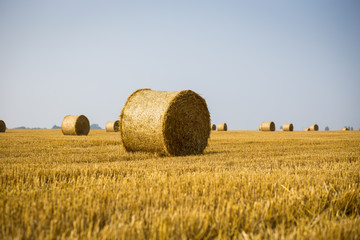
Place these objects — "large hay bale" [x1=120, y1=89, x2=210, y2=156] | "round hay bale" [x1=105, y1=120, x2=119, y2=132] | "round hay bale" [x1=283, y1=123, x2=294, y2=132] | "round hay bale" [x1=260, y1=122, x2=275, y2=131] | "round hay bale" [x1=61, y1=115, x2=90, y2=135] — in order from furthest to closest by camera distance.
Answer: "round hay bale" [x1=283, y1=123, x2=294, y2=132]
"round hay bale" [x1=260, y1=122, x2=275, y2=131]
"round hay bale" [x1=105, y1=120, x2=119, y2=132]
"round hay bale" [x1=61, y1=115, x2=90, y2=135]
"large hay bale" [x1=120, y1=89, x2=210, y2=156]

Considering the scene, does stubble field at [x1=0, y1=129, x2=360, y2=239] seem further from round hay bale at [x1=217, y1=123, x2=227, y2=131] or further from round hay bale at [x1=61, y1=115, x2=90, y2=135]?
round hay bale at [x1=217, y1=123, x2=227, y2=131]

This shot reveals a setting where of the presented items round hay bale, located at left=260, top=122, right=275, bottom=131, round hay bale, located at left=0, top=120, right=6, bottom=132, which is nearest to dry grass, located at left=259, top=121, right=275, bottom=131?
round hay bale, located at left=260, top=122, right=275, bottom=131

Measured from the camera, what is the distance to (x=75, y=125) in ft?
66.2

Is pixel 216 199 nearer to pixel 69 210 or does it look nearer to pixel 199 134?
pixel 69 210

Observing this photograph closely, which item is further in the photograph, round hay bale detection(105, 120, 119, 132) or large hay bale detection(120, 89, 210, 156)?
round hay bale detection(105, 120, 119, 132)

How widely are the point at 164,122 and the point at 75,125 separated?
1322cm

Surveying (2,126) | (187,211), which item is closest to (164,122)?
(187,211)

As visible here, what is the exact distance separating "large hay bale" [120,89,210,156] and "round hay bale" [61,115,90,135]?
38.6ft

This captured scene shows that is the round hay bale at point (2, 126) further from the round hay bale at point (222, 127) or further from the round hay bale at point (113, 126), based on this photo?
the round hay bale at point (222, 127)

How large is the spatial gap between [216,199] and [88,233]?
58.3 inches

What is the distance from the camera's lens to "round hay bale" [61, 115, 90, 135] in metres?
20.3

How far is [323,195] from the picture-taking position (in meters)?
3.35

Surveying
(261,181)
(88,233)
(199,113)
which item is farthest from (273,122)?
(88,233)

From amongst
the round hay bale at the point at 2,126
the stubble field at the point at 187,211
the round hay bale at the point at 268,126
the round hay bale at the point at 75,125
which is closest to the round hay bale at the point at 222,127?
the round hay bale at the point at 268,126
